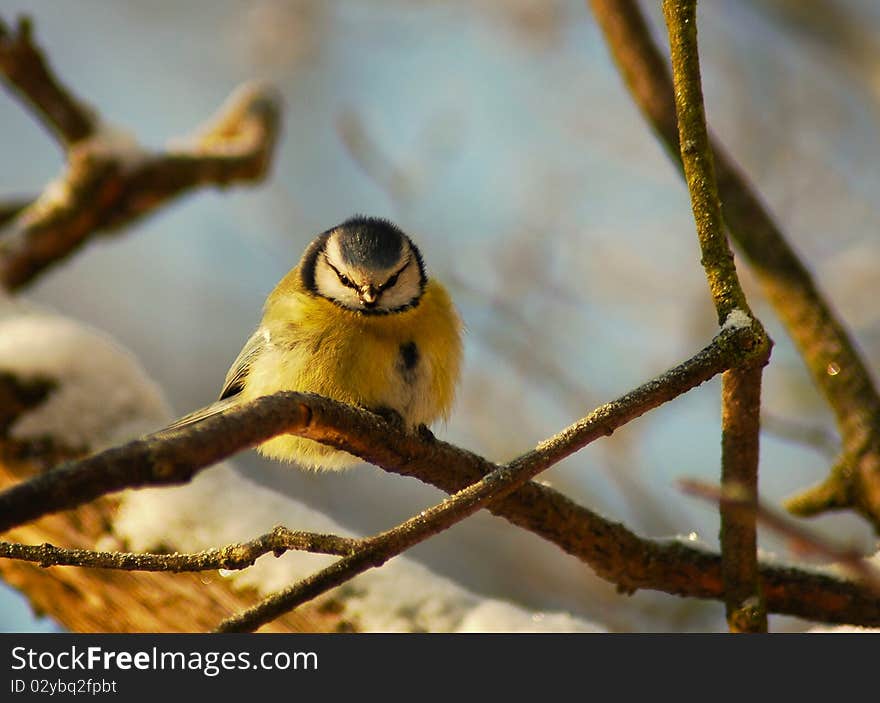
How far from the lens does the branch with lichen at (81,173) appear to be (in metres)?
3.47

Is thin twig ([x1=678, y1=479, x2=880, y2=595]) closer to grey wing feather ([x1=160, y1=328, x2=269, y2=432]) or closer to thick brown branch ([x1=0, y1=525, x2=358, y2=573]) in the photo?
thick brown branch ([x1=0, y1=525, x2=358, y2=573])

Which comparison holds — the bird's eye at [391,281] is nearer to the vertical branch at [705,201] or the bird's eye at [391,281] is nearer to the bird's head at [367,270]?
the bird's head at [367,270]

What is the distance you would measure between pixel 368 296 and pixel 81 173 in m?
1.76

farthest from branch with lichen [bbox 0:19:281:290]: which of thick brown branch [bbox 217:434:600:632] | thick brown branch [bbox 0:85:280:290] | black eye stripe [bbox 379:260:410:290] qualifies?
thick brown branch [bbox 217:434:600:632]

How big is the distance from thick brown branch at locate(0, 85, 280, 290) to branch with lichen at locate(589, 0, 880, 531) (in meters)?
1.82

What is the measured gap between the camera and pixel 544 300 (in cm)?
516

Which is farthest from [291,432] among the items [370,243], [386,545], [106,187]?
Result: [106,187]

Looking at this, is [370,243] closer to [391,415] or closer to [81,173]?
[391,415]

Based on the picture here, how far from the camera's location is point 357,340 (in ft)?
7.46

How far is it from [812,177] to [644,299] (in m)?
1.28

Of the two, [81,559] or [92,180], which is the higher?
[92,180]

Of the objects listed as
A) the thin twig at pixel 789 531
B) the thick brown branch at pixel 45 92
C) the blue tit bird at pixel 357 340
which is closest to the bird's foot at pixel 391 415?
the blue tit bird at pixel 357 340
